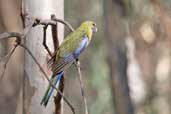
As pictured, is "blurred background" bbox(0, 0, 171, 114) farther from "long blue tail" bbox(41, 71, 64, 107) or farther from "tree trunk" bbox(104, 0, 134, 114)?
"long blue tail" bbox(41, 71, 64, 107)

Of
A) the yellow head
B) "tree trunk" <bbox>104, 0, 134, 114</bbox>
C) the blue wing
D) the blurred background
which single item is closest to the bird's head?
the yellow head

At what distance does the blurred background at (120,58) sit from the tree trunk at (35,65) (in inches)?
41.8

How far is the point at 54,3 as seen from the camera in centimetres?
164

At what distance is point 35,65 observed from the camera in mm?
1572

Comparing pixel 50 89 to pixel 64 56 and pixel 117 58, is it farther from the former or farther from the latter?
pixel 117 58

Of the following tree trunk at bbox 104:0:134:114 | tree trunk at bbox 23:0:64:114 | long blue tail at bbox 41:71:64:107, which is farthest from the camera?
tree trunk at bbox 104:0:134:114

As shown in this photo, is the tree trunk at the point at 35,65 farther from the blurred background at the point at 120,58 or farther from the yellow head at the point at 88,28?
the blurred background at the point at 120,58

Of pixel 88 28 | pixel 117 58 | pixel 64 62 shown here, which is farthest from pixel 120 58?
pixel 64 62

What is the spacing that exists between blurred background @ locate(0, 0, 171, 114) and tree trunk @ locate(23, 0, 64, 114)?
106cm

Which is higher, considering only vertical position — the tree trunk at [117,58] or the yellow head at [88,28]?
the yellow head at [88,28]

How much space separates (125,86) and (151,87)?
2.41 metres

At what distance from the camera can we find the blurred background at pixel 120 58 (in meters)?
4.07

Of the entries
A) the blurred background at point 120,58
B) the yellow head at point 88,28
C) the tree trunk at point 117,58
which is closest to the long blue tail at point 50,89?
the yellow head at point 88,28

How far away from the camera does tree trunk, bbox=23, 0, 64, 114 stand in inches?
61.9
